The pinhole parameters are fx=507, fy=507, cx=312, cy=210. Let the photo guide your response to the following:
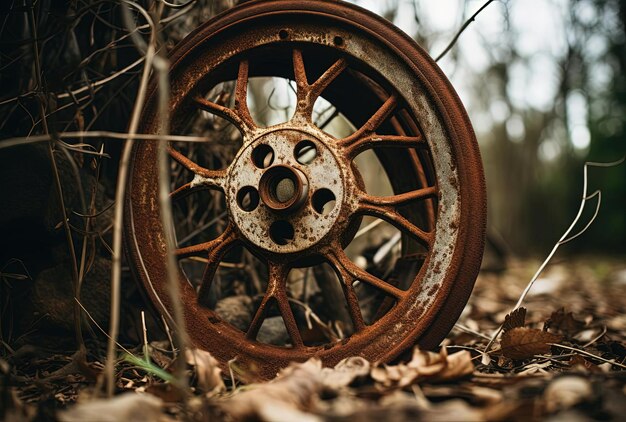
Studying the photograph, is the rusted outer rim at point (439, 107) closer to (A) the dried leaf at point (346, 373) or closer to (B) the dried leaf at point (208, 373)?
(A) the dried leaf at point (346, 373)

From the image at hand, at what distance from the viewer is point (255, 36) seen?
1613mm

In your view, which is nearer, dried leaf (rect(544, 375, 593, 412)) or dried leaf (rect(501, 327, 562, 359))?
dried leaf (rect(544, 375, 593, 412))

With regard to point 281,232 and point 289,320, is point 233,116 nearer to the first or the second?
point 281,232

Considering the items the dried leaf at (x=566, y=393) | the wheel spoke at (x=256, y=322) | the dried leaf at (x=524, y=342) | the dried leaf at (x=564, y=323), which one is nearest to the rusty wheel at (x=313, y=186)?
the wheel spoke at (x=256, y=322)

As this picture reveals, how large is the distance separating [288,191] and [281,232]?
13cm

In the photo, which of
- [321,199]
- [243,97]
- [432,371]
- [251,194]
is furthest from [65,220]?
[432,371]

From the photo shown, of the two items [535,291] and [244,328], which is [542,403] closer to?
[244,328]

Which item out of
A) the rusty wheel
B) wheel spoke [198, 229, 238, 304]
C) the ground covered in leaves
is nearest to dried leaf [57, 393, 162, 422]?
the ground covered in leaves

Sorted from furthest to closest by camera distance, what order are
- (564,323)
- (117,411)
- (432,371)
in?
(564,323) < (432,371) < (117,411)

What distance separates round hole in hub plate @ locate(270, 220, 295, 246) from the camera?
1556 mm

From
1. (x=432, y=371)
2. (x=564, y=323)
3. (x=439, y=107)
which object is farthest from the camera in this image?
(x=564, y=323)

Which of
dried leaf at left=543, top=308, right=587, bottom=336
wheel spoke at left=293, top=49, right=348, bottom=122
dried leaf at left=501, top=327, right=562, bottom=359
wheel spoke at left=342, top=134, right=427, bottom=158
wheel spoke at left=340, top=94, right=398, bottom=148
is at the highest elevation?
wheel spoke at left=293, top=49, right=348, bottom=122

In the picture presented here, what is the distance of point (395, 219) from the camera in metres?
1.49

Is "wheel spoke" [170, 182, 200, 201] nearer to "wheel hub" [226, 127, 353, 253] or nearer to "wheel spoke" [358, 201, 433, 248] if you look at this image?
"wheel hub" [226, 127, 353, 253]
